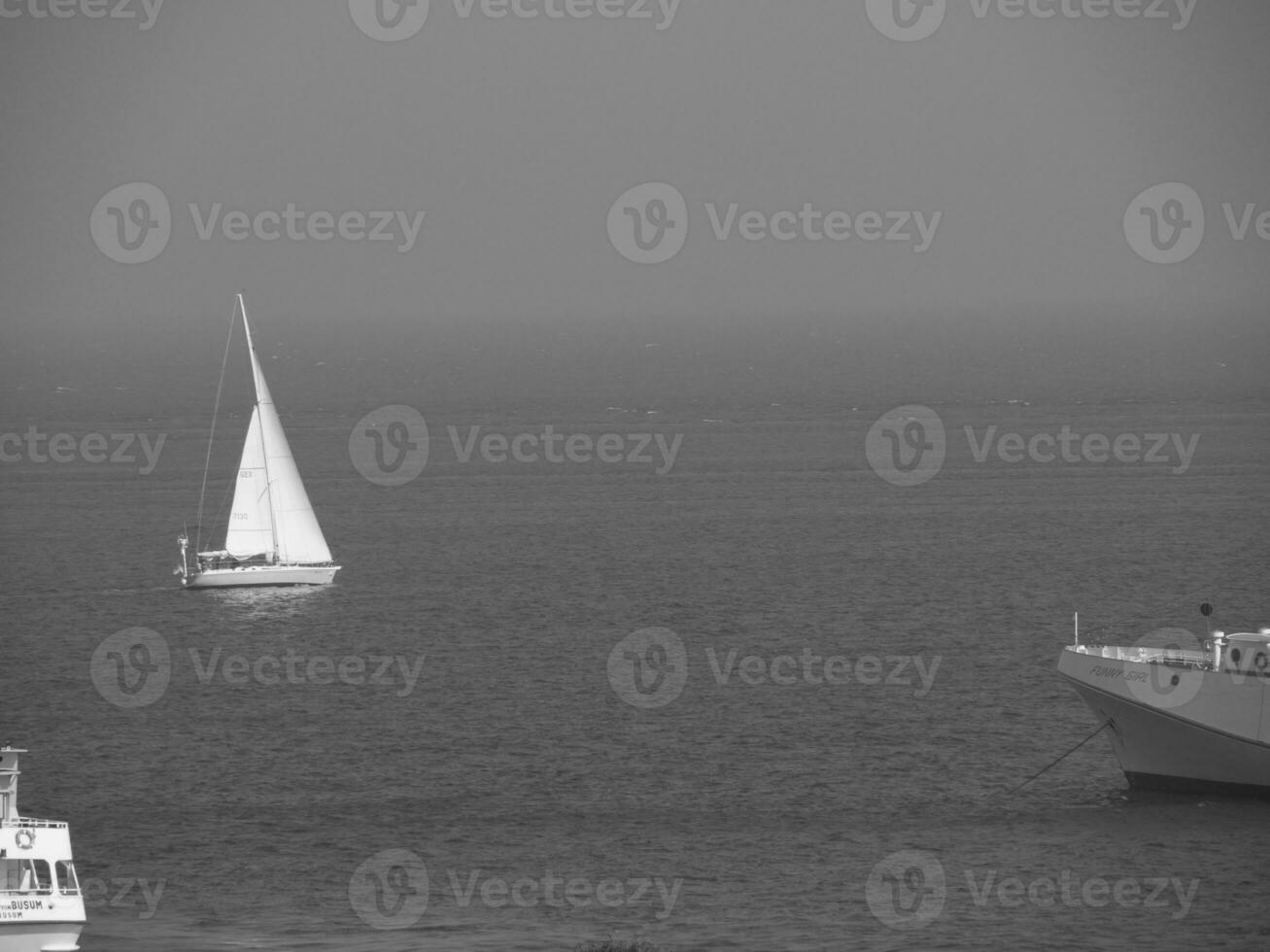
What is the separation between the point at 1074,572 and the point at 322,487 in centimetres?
6493

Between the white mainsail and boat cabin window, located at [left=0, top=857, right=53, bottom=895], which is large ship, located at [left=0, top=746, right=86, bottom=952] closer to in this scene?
boat cabin window, located at [left=0, top=857, right=53, bottom=895]

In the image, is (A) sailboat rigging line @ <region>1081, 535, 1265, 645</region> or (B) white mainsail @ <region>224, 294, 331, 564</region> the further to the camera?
(B) white mainsail @ <region>224, 294, 331, 564</region>

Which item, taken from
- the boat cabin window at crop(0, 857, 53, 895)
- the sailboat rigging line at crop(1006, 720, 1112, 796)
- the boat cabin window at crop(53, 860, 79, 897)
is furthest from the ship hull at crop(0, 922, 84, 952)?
the sailboat rigging line at crop(1006, 720, 1112, 796)

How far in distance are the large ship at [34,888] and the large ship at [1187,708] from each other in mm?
34920

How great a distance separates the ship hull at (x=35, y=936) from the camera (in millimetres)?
48781

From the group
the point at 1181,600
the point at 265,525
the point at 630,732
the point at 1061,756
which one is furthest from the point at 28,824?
the point at 265,525

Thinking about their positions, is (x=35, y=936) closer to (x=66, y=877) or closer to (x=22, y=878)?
(x=22, y=878)

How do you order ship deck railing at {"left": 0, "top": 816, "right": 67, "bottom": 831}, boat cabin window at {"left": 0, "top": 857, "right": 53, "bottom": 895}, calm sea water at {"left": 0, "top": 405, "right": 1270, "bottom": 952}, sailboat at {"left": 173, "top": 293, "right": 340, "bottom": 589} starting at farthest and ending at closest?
sailboat at {"left": 173, "top": 293, "right": 340, "bottom": 589}, calm sea water at {"left": 0, "top": 405, "right": 1270, "bottom": 952}, ship deck railing at {"left": 0, "top": 816, "right": 67, "bottom": 831}, boat cabin window at {"left": 0, "top": 857, "right": 53, "bottom": 895}

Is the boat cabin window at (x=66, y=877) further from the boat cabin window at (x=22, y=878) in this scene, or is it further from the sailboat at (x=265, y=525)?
the sailboat at (x=265, y=525)

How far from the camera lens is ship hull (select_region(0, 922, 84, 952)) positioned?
48.8 meters

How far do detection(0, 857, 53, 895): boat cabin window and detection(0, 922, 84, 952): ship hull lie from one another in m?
0.79

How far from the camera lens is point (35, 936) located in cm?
4897

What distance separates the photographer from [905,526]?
137 m

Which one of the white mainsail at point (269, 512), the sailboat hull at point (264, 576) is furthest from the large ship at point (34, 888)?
the white mainsail at point (269, 512)
